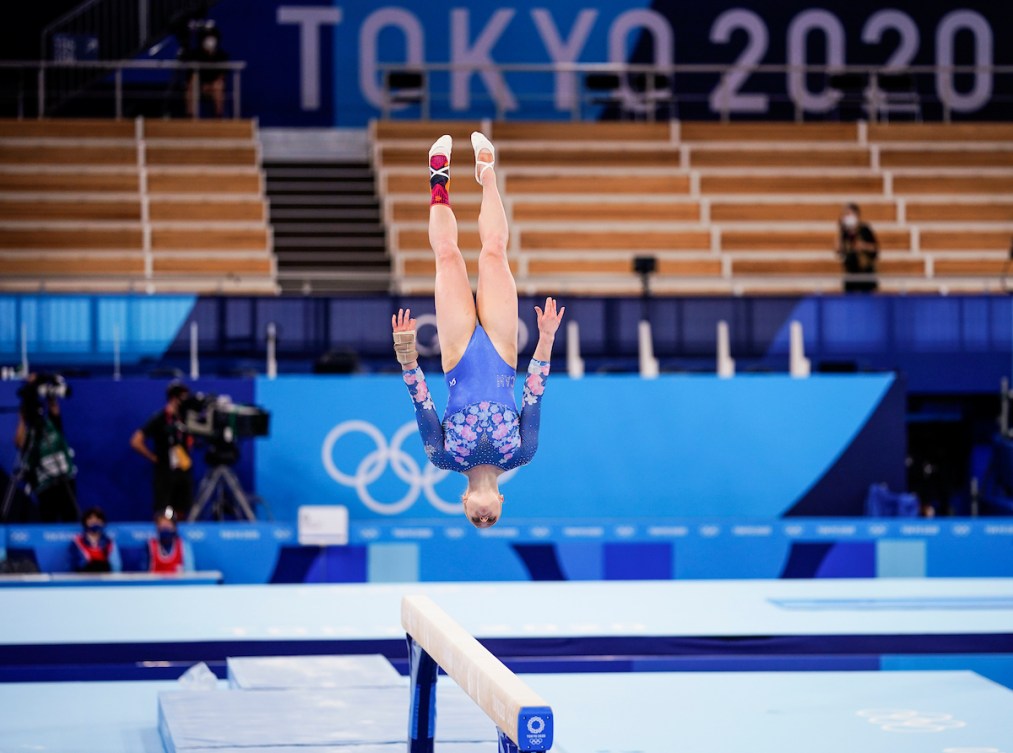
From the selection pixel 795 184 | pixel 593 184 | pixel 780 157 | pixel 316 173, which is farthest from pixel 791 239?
pixel 316 173

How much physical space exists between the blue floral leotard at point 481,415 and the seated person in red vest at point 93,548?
3604 mm

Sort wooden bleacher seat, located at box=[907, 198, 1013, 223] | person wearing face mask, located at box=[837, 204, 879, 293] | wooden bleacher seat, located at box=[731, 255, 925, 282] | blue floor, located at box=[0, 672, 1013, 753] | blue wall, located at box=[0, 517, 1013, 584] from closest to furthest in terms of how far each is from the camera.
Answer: blue floor, located at box=[0, 672, 1013, 753]
blue wall, located at box=[0, 517, 1013, 584]
person wearing face mask, located at box=[837, 204, 879, 293]
wooden bleacher seat, located at box=[731, 255, 925, 282]
wooden bleacher seat, located at box=[907, 198, 1013, 223]

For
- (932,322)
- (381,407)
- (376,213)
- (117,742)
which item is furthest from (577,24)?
(117,742)

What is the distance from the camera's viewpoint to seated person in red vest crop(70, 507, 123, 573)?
859 cm

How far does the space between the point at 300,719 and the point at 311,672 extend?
Result: 2.44 feet

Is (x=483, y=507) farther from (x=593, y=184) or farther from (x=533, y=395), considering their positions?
(x=593, y=184)

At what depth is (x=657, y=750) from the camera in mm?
5363

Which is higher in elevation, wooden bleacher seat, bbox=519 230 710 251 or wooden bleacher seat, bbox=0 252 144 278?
wooden bleacher seat, bbox=519 230 710 251

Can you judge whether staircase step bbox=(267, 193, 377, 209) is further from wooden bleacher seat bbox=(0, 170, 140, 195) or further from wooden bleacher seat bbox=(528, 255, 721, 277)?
wooden bleacher seat bbox=(528, 255, 721, 277)

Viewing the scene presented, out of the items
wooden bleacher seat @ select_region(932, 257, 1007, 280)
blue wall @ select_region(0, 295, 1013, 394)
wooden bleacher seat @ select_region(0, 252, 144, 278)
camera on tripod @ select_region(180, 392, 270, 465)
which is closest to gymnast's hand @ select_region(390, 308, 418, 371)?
camera on tripod @ select_region(180, 392, 270, 465)

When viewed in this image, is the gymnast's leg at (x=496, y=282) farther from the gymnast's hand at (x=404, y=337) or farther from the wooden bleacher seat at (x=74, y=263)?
the wooden bleacher seat at (x=74, y=263)

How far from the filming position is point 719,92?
1638cm

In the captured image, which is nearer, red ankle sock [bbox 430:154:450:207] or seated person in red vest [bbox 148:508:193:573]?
red ankle sock [bbox 430:154:450:207]

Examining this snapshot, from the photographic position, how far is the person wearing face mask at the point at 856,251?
40.7 ft
